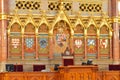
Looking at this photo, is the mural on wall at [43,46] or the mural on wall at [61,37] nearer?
the mural on wall at [43,46]

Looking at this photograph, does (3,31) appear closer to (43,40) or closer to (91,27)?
(43,40)

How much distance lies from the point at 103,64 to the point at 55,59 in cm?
276

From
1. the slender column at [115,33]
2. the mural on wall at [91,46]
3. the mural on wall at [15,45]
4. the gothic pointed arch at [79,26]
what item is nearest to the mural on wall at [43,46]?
the mural on wall at [15,45]

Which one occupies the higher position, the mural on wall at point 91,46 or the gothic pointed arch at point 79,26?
the gothic pointed arch at point 79,26

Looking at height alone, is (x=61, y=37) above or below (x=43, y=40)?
above

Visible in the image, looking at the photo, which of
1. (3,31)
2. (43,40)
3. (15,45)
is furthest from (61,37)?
(3,31)

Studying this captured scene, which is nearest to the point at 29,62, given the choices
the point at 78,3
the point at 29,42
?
the point at 29,42

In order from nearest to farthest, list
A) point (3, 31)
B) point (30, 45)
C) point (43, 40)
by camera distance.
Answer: point (3, 31)
point (30, 45)
point (43, 40)

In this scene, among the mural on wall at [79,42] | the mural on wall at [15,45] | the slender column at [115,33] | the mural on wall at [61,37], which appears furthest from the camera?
the slender column at [115,33]

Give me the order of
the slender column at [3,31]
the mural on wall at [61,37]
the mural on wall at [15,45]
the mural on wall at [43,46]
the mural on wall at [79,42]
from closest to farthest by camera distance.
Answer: the slender column at [3,31]
the mural on wall at [15,45]
the mural on wall at [43,46]
the mural on wall at [61,37]
the mural on wall at [79,42]

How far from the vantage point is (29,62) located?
72.7 ft

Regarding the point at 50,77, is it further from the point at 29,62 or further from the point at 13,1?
the point at 13,1

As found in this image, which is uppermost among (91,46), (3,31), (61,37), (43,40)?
(3,31)

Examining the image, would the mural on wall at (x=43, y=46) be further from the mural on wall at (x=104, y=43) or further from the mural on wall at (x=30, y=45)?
the mural on wall at (x=104, y=43)
